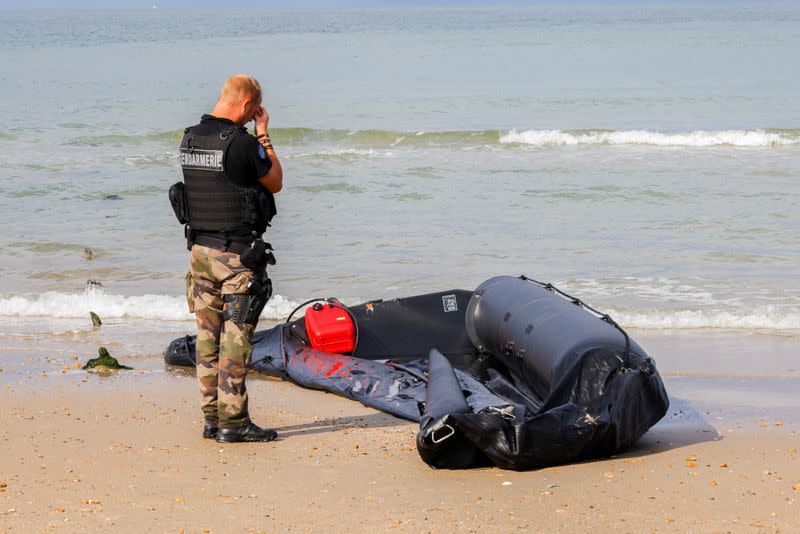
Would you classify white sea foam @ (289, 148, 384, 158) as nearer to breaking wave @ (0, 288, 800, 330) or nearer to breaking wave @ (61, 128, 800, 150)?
breaking wave @ (61, 128, 800, 150)

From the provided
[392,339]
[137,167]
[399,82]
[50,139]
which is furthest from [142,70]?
[392,339]

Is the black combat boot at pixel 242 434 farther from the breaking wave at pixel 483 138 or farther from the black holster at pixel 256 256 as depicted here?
the breaking wave at pixel 483 138

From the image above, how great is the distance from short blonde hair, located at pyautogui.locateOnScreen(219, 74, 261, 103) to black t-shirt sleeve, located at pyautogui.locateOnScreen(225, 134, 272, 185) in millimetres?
185

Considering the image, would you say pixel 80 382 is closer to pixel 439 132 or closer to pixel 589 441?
pixel 589 441

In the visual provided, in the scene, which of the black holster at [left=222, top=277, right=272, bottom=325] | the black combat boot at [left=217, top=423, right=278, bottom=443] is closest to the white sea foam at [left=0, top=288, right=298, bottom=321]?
the black combat boot at [left=217, top=423, right=278, bottom=443]

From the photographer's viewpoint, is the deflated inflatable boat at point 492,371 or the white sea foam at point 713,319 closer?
the deflated inflatable boat at point 492,371

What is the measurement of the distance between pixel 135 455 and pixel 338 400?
57.3 inches

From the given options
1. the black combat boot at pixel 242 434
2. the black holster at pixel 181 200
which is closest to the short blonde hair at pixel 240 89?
the black holster at pixel 181 200

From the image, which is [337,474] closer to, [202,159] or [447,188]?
[202,159]

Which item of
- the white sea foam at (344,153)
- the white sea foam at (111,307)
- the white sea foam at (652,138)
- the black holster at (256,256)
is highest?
the black holster at (256,256)

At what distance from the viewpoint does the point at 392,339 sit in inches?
267

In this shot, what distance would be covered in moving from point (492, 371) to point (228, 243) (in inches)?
80.7

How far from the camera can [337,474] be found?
15.2 ft

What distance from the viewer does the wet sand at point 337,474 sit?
405 cm
